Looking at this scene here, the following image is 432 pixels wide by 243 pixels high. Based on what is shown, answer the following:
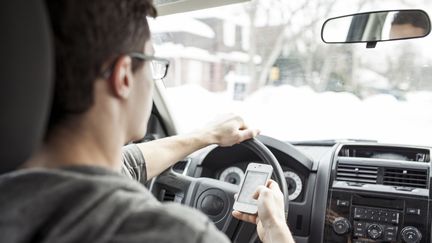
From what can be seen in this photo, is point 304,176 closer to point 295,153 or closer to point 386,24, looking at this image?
point 295,153

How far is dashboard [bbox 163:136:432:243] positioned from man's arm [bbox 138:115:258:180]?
0.36m

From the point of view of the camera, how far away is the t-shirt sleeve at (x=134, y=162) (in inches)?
74.5

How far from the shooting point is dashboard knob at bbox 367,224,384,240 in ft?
6.93

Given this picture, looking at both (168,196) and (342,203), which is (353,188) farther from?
(168,196)

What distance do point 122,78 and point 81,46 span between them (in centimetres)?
11

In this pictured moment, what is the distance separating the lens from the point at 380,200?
2178 mm

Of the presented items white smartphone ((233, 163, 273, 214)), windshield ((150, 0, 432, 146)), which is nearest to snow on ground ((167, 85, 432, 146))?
windshield ((150, 0, 432, 146))

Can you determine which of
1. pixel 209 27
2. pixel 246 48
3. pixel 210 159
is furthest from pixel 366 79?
pixel 209 27

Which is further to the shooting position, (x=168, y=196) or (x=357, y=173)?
(x=168, y=196)

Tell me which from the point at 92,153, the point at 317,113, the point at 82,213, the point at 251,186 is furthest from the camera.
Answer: the point at 317,113

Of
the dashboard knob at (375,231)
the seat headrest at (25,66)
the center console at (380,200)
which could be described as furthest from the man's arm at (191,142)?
the seat headrest at (25,66)

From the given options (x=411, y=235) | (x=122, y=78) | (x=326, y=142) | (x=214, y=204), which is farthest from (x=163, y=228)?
(x=326, y=142)

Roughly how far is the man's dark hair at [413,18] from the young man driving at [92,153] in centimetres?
154

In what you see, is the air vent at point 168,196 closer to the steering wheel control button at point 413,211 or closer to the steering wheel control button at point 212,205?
the steering wheel control button at point 212,205
